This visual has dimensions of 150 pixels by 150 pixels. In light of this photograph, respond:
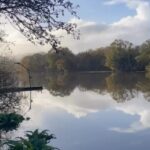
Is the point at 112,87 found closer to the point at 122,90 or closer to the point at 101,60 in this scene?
the point at 122,90

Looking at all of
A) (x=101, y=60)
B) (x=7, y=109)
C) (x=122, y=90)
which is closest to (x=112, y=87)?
(x=122, y=90)

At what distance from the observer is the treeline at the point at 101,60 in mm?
67475

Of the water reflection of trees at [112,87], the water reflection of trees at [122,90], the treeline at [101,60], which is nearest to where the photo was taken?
the water reflection of trees at [122,90]

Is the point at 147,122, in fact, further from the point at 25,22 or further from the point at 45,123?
the point at 25,22

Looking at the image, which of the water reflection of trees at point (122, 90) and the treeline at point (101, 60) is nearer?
the water reflection of trees at point (122, 90)

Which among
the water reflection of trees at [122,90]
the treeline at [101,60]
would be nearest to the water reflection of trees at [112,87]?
the water reflection of trees at [122,90]

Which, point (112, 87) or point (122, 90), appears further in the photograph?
point (112, 87)

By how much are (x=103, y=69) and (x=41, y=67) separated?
468 inches

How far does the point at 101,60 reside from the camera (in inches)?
3211

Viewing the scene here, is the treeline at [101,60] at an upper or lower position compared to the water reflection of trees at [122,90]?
upper

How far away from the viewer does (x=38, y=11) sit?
4.30 m

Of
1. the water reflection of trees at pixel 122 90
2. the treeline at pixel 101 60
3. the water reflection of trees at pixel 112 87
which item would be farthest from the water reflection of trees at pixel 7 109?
the treeline at pixel 101 60

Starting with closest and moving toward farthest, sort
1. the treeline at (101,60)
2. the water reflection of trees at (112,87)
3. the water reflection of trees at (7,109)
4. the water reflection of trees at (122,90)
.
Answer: the water reflection of trees at (7,109) < the water reflection of trees at (122,90) < the water reflection of trees at (112,87) < the treeline at (101,60)

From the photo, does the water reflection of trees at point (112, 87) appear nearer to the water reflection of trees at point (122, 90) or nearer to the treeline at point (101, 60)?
the water reflection of trees at point (122, 90)
